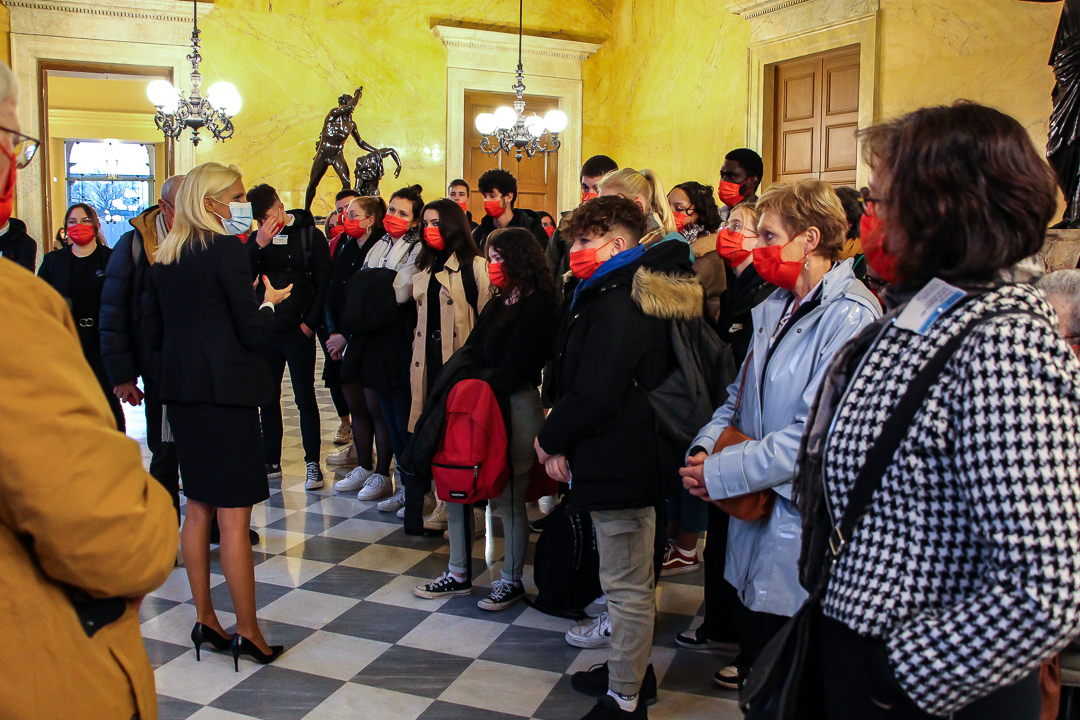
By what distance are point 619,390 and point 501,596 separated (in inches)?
60.1

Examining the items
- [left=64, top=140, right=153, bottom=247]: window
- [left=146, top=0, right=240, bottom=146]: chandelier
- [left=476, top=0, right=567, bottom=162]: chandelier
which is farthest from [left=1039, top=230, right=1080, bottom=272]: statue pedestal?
[left=64, top=140, right=153, bottom=247]: window

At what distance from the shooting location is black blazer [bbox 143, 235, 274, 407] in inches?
118

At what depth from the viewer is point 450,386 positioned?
372cm

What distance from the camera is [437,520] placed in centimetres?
476

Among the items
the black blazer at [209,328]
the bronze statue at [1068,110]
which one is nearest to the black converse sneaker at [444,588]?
the black blazer at [209,328]

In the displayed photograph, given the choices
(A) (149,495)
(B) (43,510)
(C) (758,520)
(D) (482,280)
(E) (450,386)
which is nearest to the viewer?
(B) (43,510)

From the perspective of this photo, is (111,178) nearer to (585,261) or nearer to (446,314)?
(446,314)

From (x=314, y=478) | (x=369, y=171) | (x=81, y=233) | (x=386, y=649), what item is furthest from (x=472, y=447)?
(x=369, y=171)

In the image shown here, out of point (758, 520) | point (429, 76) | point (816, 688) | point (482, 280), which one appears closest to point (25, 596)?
point (816, 688)

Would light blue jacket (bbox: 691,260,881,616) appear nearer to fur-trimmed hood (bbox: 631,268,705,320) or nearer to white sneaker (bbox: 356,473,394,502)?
fur-trimmed hood (bbox: 631,268,705,320)

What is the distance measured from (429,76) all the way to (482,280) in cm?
1021

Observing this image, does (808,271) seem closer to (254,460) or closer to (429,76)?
(254,460)

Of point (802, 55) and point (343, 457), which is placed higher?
point (802, 55)

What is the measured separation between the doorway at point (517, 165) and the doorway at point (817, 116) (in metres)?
4.46
